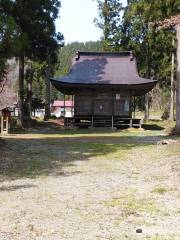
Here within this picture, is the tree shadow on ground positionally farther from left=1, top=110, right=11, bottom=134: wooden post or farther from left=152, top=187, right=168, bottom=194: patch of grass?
left=1, top=110, right=11, bottom=134: wooden post

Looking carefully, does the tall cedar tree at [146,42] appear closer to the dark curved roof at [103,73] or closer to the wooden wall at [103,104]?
the dark curved roof at [103,73]

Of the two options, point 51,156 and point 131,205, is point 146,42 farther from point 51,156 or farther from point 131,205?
point 131,205

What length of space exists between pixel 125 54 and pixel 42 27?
831 cm

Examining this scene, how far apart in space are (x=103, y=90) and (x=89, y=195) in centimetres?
2363

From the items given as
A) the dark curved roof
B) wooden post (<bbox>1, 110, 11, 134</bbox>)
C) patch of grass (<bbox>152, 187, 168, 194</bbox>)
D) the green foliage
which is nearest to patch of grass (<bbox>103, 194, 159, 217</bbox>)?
patch of grass (<bbox>152, 187, 168, 194</bbox>)

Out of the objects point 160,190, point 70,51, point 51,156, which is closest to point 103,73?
point 51,156

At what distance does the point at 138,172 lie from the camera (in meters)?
11.2

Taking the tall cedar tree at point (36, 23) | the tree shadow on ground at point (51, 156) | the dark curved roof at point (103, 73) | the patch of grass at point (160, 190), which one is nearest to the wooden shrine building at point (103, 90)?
the dark curved roof at point (103, 73)

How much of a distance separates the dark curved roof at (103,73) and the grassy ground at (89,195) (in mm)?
15466

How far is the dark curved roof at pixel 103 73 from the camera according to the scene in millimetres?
30141

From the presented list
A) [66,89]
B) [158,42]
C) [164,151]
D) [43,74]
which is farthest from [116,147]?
[43,74]

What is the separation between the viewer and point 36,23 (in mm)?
27375

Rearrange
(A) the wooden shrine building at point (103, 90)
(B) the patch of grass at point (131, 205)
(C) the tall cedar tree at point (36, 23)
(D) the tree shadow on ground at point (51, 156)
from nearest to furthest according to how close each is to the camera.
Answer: (B) the patch of grass at point (131, 205) < (D) the tree shadow on ground at point (51, 156) < (C) the tall cedar tree at point (36, 23) < (A) the wooden shrine building at point (103, 90)

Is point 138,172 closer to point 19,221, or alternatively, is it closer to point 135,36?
point 19,221
